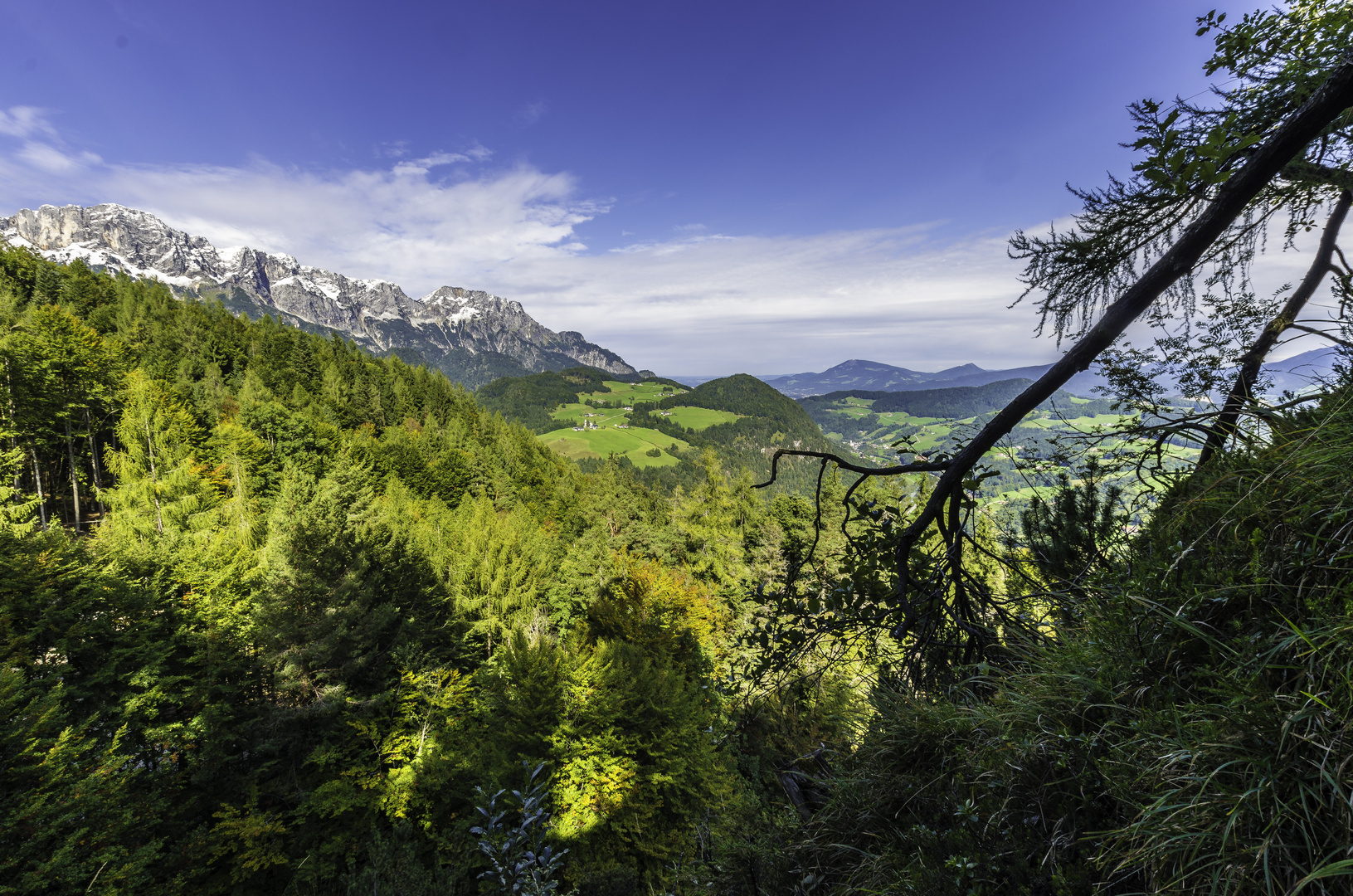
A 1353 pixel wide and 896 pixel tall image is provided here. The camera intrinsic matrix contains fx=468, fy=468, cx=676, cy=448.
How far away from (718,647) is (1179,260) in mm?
18039

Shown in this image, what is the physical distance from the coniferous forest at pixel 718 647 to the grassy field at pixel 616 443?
3354 inches

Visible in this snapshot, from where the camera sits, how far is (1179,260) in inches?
83.1

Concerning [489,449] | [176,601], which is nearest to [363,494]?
[176,601]

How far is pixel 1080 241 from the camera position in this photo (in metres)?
3.04

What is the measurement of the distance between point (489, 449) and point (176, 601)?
33770 millimetres

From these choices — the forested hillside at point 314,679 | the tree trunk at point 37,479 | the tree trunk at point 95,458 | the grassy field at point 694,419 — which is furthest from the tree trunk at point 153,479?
the grassy field at point 694,419

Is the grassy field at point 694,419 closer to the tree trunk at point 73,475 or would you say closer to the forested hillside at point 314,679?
the forested hillside at point 314,679

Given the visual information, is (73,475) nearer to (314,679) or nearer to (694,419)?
(314,679)

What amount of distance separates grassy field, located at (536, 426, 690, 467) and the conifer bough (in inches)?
4441

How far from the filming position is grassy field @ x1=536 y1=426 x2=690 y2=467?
412 feet

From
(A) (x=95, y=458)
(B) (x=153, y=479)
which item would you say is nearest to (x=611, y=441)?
(A) (x=95, y=458)

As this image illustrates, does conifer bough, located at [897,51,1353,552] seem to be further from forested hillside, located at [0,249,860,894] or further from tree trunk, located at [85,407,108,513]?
tree trunk, located at [85,407,108,513]

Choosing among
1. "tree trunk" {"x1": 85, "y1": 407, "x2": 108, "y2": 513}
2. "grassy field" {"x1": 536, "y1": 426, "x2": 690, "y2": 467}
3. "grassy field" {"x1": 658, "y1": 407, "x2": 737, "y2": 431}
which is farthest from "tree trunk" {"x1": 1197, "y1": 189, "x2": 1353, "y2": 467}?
"grassy field" {"x1": 658, "y1": 407, "x2": 737, "y2": 431}

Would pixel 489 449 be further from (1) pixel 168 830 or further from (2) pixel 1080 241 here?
(2) pixel 1080 241
